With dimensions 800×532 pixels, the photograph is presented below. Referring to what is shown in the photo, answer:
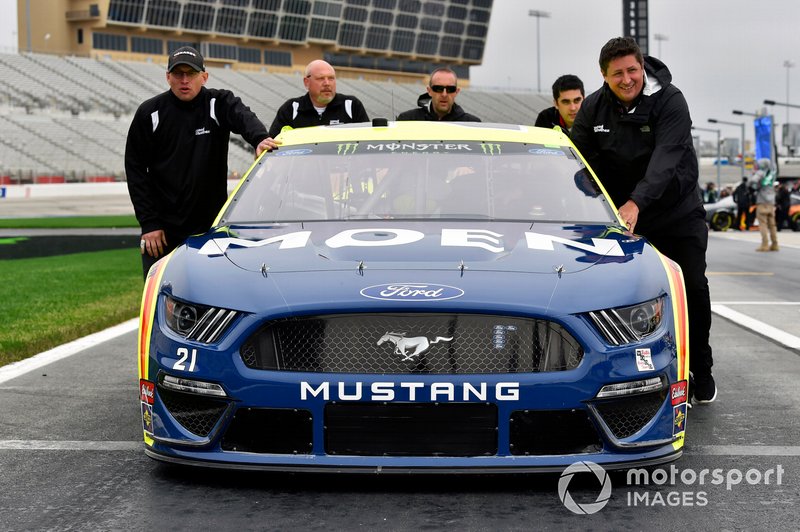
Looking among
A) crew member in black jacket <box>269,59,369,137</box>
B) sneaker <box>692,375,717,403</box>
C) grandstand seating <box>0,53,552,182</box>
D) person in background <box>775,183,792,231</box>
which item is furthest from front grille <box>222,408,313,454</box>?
grandstand seating <box>0,53,552,182</box>

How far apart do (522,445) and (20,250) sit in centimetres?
2130

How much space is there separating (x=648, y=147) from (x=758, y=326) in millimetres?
4200

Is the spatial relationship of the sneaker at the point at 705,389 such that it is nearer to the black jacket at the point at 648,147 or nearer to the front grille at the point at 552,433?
the black jacket at the point at 648,147

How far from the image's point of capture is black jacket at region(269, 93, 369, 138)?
841 cm

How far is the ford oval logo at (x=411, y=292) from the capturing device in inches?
160

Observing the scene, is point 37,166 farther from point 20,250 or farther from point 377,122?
point 377,122

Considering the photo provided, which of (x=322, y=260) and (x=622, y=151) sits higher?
(x=622, y=151)

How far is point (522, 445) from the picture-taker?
4.03 meters

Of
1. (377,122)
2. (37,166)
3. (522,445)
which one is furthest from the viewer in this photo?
(37,166)

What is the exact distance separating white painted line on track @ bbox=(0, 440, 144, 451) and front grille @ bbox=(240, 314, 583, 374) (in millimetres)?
1250

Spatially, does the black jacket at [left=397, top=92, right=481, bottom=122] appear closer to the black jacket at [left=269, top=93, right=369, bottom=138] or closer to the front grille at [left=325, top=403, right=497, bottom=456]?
the black jacket at [left=269, top=93, right=369, bottom=138]

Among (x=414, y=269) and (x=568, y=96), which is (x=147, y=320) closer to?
(x=414, y=269)

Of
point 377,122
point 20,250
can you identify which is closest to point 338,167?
point 377,122

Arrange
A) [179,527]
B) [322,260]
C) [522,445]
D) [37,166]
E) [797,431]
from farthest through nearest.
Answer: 1. [37,166]
2. [797,431]
3. [322,260]
4. [522,445]
5. [179,527]
